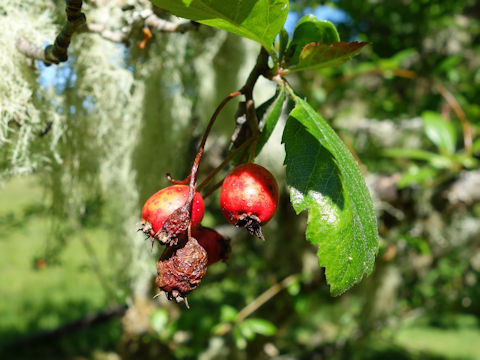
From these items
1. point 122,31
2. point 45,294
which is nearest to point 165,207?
point 122,31

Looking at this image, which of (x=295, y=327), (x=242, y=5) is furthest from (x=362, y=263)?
(x=295, y=327)

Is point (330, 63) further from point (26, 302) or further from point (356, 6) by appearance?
point (26, 302)

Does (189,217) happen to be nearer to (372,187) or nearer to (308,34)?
(308,34)

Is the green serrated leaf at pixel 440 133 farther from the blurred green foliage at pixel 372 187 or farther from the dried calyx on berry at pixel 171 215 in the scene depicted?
the dried calyx on berry at pixel 171 215

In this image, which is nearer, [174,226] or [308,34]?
[174,226]

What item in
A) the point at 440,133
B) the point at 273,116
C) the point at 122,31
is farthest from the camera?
the point at 440,133

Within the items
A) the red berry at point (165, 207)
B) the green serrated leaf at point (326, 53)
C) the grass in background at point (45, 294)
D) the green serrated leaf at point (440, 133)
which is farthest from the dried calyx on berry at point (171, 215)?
the grass in background at point (45, 294)

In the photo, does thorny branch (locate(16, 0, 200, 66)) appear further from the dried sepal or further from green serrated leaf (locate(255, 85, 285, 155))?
the dried sepal
